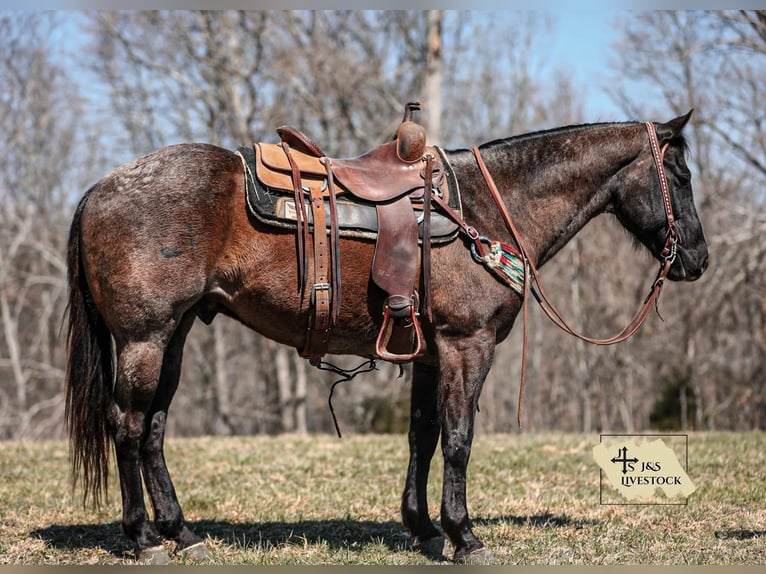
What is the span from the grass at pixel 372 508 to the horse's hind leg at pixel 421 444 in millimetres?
190

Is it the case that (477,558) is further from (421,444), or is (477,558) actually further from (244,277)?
(244,277)

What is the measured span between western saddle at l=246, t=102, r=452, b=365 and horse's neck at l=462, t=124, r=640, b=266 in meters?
0.44

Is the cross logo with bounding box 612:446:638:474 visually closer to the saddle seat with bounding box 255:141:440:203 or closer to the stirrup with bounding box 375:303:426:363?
the stirrup with bounding box 375:303:426:363

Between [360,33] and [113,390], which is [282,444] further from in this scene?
[360,33]

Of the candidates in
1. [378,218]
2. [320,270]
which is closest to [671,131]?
[378,218]

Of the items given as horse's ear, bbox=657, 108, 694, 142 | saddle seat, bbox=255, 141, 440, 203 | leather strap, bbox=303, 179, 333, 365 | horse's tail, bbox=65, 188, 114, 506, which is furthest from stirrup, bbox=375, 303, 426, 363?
horse's ear, bbox=657, 108, 694, 142

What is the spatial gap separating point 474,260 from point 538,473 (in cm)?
303

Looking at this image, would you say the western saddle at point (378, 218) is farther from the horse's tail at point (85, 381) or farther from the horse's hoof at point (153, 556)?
the horse's hoof at point (153, 556)

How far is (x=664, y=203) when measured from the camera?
4.44 meters

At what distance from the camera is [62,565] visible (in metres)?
4.06

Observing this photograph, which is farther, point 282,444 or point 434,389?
point 282,444

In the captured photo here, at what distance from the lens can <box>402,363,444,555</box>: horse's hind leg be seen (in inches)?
180

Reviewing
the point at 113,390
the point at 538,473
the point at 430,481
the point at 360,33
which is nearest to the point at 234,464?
the point at 430,481

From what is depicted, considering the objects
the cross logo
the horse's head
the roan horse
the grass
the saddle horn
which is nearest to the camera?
the roan horse
